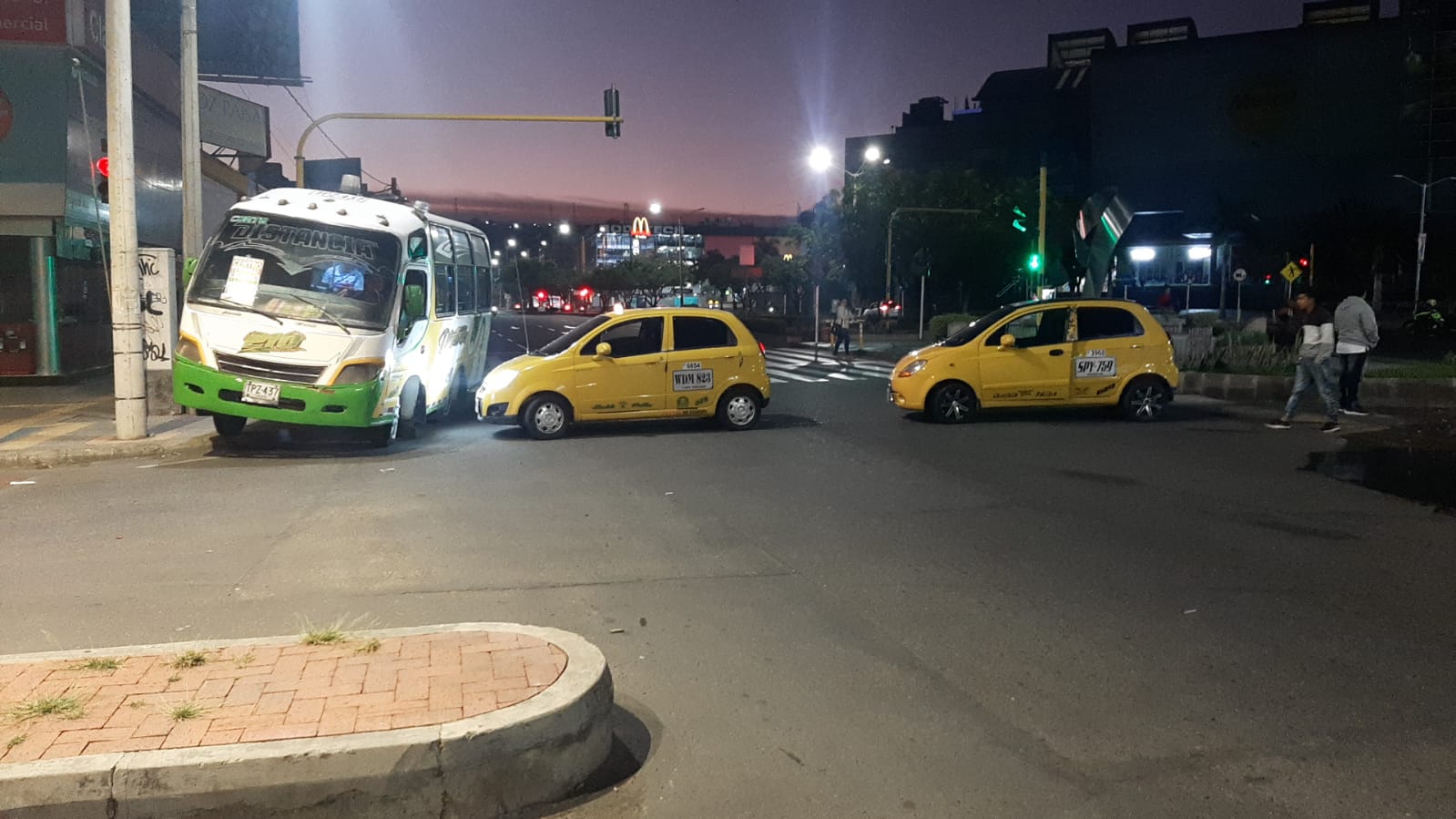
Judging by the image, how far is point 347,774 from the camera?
3518mm

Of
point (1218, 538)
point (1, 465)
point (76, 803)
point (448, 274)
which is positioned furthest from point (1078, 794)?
point (448, 274)

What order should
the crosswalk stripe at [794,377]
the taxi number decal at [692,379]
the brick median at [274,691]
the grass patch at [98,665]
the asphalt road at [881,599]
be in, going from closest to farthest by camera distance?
1. the brick median at [274,691]
2. the asphalt road at [881,599]
3. the grass patch at [98,665]
4. the taxi number decal at [692,379]
5. the crosswalk stripe at [794,377]

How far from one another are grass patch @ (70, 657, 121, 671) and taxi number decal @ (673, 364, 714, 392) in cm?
960

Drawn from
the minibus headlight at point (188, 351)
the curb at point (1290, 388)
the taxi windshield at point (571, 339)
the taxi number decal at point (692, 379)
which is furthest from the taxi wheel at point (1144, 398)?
the minibus headlight at point (188, 351)

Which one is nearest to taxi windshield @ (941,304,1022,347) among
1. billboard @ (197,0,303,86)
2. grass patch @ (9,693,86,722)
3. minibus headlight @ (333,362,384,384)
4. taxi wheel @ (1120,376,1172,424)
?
taxi wheel @ (1120,376,1172,424)

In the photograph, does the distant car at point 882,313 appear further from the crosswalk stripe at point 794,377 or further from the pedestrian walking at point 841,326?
the crosswalk stripe at point 794,377

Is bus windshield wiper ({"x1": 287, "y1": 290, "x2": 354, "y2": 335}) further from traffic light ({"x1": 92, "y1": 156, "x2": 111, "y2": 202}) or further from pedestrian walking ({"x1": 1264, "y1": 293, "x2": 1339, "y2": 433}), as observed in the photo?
pedestrian walking ({"x1": 1264, "y1": 293, "x2": 1339, "y2": 433})

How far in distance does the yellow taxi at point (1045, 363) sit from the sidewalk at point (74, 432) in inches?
367

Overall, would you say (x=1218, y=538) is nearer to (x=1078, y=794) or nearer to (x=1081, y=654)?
(x=1081, y=654)

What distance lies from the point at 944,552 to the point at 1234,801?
142 inches

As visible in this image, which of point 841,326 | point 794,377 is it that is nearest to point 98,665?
point 794,377

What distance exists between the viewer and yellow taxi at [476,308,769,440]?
13336 millimetres

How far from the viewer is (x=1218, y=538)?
784cm

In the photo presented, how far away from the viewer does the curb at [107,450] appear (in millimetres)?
11320
